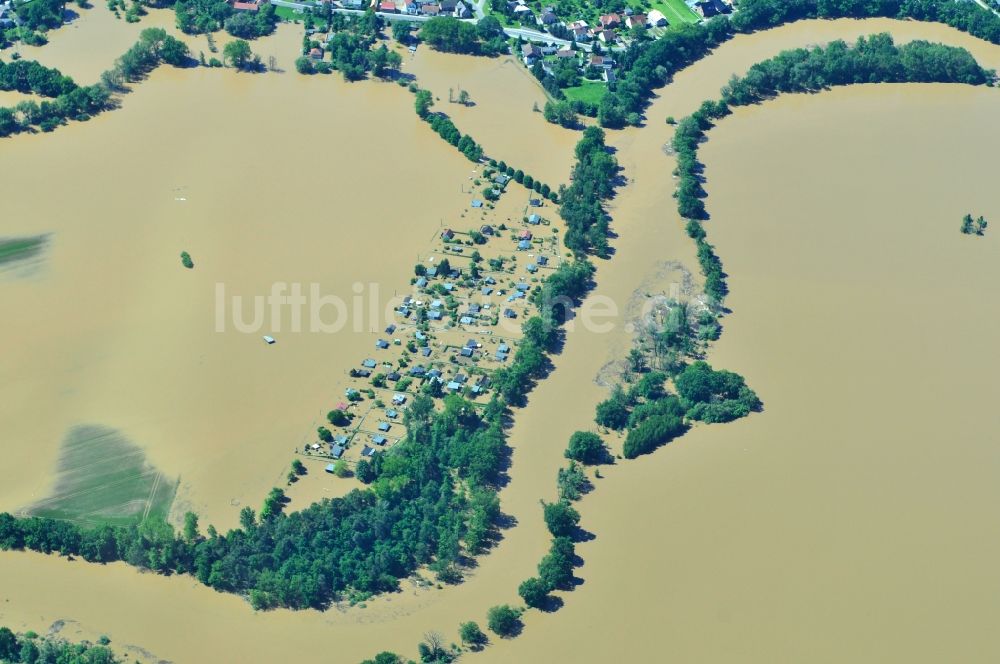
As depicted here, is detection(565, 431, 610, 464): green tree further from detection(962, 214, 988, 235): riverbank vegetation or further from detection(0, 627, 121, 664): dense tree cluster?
detection(962, 214, 988, 235): riverbank vegetation

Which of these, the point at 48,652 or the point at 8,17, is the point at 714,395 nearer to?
the point at 48,652

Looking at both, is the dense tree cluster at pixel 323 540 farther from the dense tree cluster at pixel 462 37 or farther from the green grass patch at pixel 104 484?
the dense tree cluster at pixel 462 37

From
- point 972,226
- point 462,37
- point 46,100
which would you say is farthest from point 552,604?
point 46,100

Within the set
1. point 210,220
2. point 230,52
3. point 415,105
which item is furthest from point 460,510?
point 230,52

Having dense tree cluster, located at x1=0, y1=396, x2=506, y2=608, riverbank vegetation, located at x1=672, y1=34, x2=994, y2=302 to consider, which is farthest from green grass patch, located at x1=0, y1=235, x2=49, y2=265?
A: riverbank vegetation, located at x1=672, y1=34, x2=994, y2=302

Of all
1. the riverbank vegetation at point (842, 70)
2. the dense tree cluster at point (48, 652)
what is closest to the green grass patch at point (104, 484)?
the dense tree cluster at point (48, 652)

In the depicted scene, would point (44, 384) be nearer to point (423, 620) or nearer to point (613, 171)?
point (423, 620)
